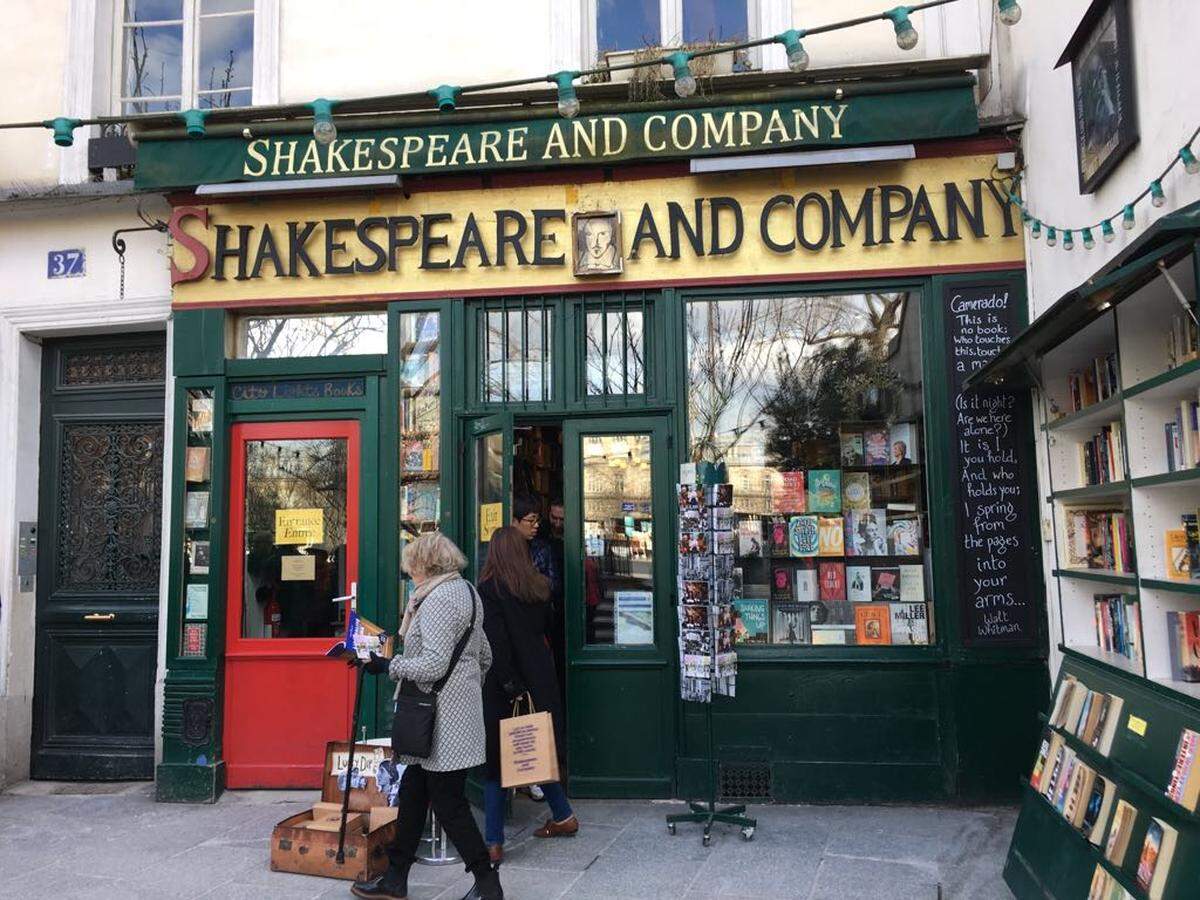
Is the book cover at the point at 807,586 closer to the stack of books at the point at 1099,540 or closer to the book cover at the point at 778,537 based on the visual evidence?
the book cover at the point at 778,537

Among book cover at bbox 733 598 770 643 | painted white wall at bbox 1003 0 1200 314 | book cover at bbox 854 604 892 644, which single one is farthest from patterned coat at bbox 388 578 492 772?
painted white wall at bbox 1003 0 1200 314

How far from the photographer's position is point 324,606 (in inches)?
275

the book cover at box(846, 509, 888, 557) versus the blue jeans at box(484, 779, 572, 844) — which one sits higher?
the book cover at box(846, 509, 888, 557)

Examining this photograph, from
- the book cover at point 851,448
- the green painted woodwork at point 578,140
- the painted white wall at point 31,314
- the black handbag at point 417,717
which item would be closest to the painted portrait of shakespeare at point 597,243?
the green painted woodwork at point 578,140

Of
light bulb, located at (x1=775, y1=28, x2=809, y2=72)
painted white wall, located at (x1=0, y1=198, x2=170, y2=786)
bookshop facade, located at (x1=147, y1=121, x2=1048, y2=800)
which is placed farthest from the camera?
painted white wall, located at (x1=0, y1=198, x2=170, y2=786)

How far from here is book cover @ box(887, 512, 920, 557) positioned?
6504mm

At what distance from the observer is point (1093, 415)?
481 cm

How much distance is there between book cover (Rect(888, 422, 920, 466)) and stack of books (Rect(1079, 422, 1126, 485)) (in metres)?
1.20

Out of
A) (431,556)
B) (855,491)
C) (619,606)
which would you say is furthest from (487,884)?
(855,491)

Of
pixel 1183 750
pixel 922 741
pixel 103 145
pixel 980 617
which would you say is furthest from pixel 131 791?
pixel 1183 750

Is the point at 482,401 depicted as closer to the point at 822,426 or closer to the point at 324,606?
the point at 324,606

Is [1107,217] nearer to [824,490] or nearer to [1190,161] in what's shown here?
[1190,161]

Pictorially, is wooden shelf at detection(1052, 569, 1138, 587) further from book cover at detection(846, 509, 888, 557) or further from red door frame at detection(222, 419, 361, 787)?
red door frame at detection(222, 419, 361, 787)

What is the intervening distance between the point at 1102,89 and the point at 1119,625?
2677 millimetres
